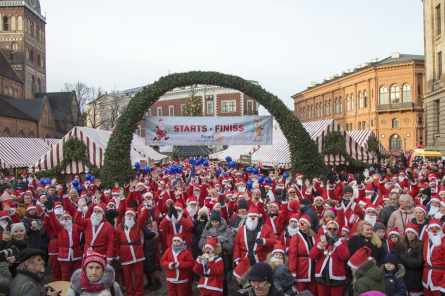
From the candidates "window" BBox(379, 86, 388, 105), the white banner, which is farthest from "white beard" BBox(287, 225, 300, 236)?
"window" BBox(379, 86, 388, 105)

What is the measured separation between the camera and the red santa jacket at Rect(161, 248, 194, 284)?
19.5ft

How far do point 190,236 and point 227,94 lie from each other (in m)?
53.4

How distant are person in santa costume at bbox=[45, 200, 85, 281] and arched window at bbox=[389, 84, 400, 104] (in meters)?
50.6

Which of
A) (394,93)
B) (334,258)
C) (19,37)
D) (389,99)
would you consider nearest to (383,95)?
(389,99)

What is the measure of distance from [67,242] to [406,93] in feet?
168

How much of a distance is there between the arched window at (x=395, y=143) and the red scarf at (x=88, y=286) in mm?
50786

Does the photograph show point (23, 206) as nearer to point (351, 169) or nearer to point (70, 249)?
point (70, 249)

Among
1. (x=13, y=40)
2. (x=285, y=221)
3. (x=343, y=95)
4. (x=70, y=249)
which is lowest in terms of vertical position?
(x=70, y=249)

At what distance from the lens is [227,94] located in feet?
196

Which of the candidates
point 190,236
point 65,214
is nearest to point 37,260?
point 65,214

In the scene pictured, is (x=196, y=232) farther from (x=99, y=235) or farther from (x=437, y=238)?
(x=437, y=238)

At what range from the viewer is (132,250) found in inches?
260

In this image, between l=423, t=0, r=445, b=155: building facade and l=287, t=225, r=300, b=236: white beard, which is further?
l=423, t=0, r=445, b=155: building facade

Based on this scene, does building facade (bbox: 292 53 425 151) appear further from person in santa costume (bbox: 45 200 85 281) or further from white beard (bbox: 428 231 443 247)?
person in santa costume (bbox: 45 200 85 281)
